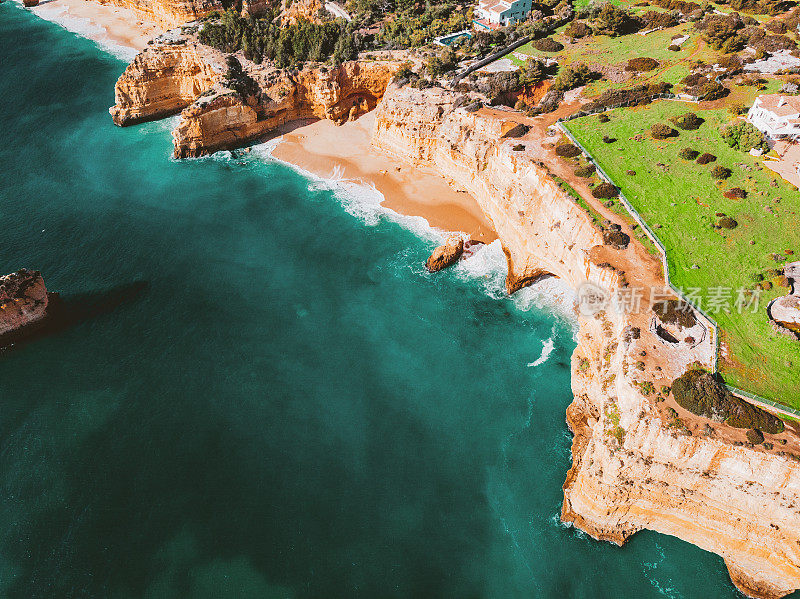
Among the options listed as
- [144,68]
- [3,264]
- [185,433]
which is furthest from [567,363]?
[144,68]

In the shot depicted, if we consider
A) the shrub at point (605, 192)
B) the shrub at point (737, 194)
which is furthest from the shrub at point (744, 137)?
Result: the shrub at point (605, 192)

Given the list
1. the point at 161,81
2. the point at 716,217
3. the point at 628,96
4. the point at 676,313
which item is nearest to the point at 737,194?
the point at 716,217

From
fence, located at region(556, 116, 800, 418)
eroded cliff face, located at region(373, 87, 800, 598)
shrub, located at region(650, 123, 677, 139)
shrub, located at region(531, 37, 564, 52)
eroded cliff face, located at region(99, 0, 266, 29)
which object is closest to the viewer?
eroded cliff face, located at region(373, 87, 800, 598)

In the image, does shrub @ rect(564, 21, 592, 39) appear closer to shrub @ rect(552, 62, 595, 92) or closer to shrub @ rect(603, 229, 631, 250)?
shrub @ rect(552, 62, 595, 92)

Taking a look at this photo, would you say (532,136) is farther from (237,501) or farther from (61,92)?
(61,92)

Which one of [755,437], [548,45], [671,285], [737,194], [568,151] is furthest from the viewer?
[548,45]

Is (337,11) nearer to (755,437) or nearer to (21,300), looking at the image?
(21,300)

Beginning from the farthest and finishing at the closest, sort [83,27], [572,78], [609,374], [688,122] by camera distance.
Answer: [83,27] → [572,78] → [688,122] → [609,374]

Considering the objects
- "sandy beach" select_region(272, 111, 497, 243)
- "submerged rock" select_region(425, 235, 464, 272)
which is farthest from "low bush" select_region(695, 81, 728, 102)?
"submerged rock" select_region(425, 235, 464, 272)
